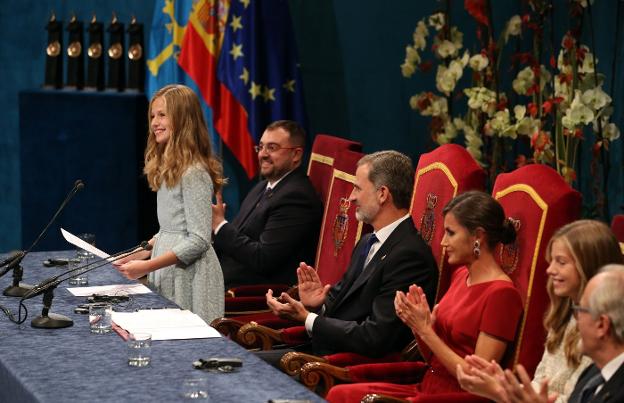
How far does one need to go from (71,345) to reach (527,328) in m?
1.52

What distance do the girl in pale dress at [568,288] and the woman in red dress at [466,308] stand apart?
1.10ft

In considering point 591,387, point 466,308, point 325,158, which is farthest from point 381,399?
point 325,158

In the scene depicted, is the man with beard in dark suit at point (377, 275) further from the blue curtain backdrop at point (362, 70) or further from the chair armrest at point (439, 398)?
the blue curtain backdrop at point (362, 70)

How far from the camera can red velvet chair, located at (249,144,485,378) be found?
4324mm

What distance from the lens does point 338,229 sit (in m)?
5.41

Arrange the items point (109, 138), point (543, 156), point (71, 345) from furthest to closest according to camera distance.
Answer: point (109, 138), point (543, 156), point (71, 345)

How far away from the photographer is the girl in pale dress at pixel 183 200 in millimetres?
4840

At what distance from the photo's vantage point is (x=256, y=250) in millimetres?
5605

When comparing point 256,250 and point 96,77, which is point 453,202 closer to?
point 256,250

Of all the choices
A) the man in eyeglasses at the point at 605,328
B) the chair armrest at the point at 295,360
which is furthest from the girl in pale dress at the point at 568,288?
the chair armrest at the point at 295,360

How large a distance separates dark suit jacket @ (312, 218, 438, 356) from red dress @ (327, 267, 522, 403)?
8.3 inches

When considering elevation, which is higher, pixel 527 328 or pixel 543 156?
pixel 543 156

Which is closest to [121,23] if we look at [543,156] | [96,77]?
[96,77]

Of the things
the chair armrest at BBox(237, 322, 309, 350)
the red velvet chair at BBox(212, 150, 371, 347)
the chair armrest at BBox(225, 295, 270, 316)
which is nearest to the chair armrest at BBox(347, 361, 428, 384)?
the chair armrest at BBox(237, 322, 309, 350)
